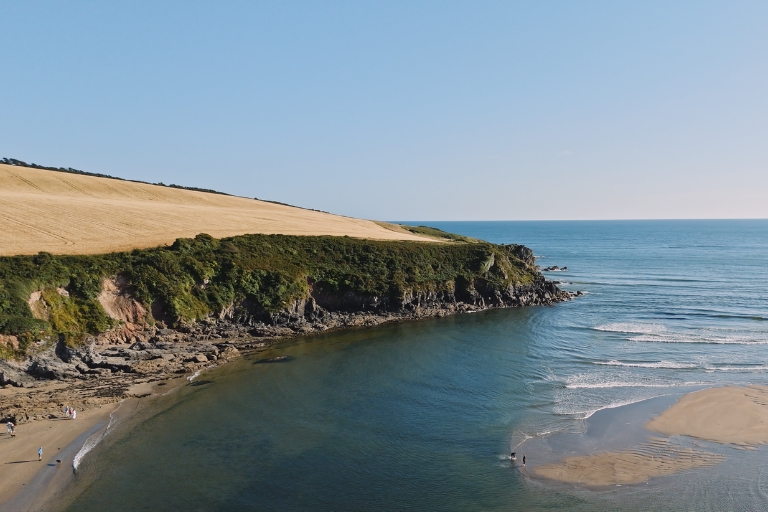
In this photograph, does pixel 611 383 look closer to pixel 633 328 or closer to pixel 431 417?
pixel 431 417

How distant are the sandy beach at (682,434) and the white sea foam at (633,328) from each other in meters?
17.0

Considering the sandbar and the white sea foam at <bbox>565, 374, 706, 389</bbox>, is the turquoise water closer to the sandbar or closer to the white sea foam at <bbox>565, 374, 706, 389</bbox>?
the white sea foam at <bbox>565, 374, 706, 389</bbox>

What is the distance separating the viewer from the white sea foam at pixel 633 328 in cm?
5462

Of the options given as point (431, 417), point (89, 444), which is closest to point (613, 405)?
point (431, 417)

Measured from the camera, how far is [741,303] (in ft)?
219

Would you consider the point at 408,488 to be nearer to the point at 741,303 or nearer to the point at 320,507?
the point at 320,507

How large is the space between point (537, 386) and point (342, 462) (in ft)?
60.1

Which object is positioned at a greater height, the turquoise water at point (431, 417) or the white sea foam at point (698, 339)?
the white sea foam at point (698, 339)

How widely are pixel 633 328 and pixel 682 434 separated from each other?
26.9 meters

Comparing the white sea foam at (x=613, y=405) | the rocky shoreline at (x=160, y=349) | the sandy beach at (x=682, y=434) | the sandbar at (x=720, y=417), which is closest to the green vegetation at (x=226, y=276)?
the rocky shoreline at (x=160, y=349)

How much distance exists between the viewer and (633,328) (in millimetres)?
56000

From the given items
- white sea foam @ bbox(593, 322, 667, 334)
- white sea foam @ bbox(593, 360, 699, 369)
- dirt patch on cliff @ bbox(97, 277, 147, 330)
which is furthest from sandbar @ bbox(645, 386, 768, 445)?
dirt patch on cliff @ bbox(97, 277, 147, 330)

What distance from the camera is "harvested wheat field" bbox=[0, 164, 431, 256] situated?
53.8m

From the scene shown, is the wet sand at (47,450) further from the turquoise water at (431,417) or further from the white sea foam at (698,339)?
the white sea foam at (698,339)
